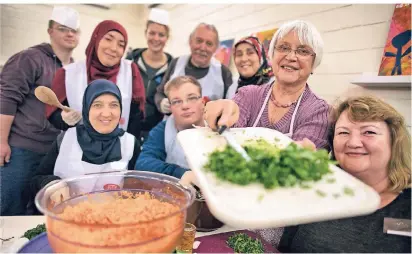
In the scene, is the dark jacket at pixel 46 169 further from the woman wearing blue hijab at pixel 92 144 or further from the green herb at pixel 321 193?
the green herb at pixel 321 193

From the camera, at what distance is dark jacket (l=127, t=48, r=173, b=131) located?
107 cm

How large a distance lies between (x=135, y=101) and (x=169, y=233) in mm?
513

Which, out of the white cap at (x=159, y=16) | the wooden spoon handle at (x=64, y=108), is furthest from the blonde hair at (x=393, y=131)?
the white cap at (x=159, y=16)

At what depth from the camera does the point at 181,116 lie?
0.87 metres

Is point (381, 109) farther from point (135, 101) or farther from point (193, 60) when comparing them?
point (193, 60)

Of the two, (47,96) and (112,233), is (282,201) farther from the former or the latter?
(47,96)

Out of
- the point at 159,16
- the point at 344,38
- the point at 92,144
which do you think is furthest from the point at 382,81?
the point at 159,16

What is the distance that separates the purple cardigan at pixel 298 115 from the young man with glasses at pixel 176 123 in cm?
25

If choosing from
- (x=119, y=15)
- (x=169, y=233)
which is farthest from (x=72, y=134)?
(x=169, y=233)

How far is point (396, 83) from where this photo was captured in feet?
2.25

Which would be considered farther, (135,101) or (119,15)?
(119,15)

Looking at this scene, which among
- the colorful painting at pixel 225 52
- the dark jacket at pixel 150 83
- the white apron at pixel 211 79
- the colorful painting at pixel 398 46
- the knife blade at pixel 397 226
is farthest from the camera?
the colorful painting at pixel 225 52

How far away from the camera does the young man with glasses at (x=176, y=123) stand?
2.75 ft

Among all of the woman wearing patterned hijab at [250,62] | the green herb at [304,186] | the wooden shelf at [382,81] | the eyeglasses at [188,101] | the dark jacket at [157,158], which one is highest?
the woman wearing patterned hijab at [250,62]
